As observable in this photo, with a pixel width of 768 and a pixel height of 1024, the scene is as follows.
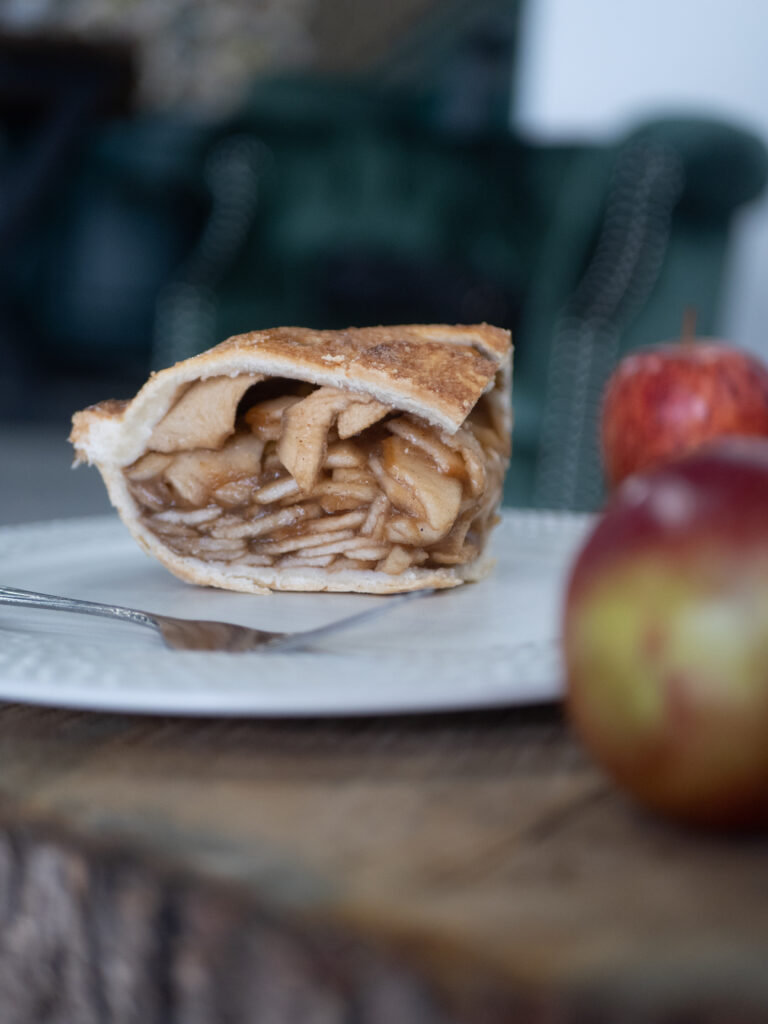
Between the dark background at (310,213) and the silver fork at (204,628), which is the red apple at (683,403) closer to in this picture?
the silver fork at (204,628)

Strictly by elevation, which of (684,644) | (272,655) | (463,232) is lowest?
(272,655)

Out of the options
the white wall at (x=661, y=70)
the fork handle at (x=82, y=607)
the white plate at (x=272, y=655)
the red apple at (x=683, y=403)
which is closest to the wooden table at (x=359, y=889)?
the white plate at (x=272, y=655)

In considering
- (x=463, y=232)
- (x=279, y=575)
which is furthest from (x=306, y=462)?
(x=463, y=232)

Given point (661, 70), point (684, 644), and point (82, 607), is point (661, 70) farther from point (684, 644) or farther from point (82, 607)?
point (684, 644)

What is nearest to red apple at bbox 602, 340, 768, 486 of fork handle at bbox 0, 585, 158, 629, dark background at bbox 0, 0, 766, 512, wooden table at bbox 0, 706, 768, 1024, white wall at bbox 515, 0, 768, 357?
fork handle at bbox 0, 585, 158, 629

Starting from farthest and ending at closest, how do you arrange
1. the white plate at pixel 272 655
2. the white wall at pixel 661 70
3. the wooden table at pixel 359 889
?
the white wall at pixel 661 70 → the white plate at pixel 272 655 → the wooden table at pixel 359 889

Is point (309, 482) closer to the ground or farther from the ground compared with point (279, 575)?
farther from the ground

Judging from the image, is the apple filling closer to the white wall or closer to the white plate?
the white plate
